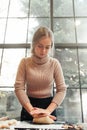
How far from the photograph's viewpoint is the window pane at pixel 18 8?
2.32 m

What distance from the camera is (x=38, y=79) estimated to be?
1.10 metres

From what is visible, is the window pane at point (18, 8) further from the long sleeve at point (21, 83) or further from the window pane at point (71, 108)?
the long sleeve at point (21, 83)

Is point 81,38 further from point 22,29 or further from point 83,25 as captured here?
point 22,29

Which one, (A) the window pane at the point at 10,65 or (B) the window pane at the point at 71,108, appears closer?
(B) the window pane at the point at 71,108

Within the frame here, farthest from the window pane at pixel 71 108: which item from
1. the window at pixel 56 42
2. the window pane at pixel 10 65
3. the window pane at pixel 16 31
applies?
the window pane at pixel 16 31

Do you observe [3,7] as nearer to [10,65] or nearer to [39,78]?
[10,65]

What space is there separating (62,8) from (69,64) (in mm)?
716

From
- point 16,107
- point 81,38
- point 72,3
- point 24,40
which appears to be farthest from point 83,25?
point 16,107

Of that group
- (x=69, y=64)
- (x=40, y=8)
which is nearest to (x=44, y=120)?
(x=69, y=64)

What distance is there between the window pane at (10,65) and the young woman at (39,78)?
34.7 inches

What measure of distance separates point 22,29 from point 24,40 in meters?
0.14

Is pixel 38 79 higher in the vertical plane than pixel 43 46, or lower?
lower

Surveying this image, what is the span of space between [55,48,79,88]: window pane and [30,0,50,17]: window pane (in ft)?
1.63

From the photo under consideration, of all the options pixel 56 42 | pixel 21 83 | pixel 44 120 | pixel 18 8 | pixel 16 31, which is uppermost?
pixel 18 8
